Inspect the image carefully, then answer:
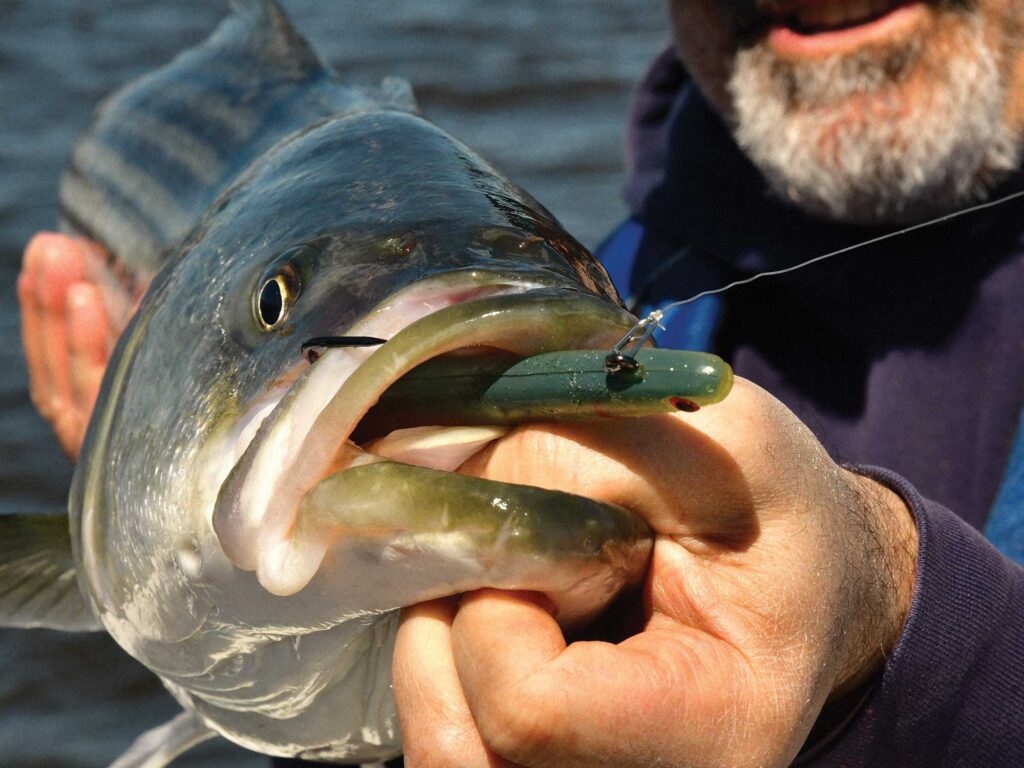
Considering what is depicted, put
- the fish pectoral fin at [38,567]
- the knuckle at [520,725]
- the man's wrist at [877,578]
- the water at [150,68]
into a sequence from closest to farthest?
1. the knuckle at [520,725]
2. the man's wrist at [877,578]
3. the fish pectoral fin at [38,567]
4. the water at [150,68]

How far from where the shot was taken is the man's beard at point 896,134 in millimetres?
2352

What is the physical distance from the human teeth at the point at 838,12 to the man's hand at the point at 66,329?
148 cm

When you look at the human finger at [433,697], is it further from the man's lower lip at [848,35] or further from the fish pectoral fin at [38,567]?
the man's lower lip at [848,35]

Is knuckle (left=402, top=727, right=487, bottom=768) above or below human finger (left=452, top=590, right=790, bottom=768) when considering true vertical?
below

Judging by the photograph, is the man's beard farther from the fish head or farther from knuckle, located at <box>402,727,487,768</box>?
knuckle, located at <box>402,727,487,768</box>

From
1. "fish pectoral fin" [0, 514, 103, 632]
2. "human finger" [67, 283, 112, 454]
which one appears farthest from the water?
"fish pectoral fin" [0, 514, 103, 632]

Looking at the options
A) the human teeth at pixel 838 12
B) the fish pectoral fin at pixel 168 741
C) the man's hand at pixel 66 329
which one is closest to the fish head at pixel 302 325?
the fish pectoral fin at pixel 168 741

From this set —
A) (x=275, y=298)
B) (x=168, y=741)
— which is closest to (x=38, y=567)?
(x=168, y=741)

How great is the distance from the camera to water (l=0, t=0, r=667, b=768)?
2.87m

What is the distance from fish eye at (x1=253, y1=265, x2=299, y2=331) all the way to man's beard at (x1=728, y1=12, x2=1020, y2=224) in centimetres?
139

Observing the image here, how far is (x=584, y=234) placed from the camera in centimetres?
449

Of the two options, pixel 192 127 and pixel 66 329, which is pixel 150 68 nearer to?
pixel 66 329

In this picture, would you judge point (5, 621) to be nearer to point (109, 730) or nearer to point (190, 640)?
point (190, 640)

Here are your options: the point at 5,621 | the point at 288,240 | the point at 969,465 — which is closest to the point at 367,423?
the point at 288,240
